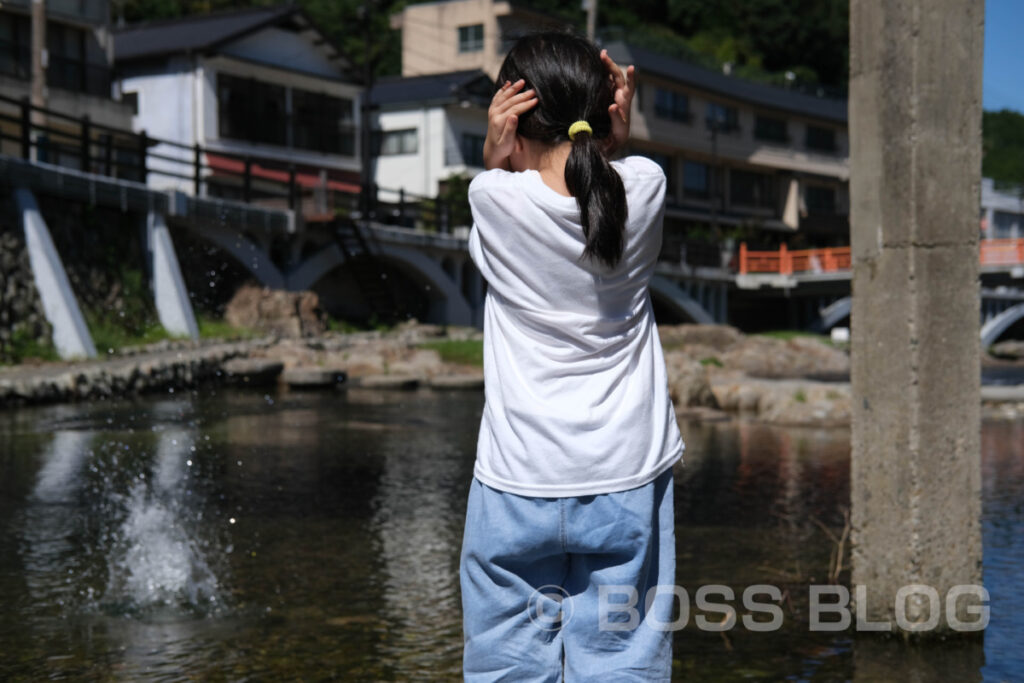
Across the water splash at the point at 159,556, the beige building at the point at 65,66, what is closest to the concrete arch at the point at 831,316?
the beige building at the point at 65,66

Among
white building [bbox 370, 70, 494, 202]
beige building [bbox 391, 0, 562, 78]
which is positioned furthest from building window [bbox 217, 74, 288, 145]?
beige building [bbox 391, 0, 562, 78]

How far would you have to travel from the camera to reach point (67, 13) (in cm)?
3188

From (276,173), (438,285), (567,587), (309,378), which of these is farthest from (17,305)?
(276,173)

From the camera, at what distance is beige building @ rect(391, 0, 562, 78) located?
4784cm

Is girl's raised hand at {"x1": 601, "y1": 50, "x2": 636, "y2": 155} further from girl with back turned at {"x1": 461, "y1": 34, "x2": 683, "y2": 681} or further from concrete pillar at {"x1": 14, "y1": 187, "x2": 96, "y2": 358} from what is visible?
concrete pillar at {"x1": 14, "y1": 187, "x2": 96, "y2": 358}

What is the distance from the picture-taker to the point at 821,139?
56.8 meters

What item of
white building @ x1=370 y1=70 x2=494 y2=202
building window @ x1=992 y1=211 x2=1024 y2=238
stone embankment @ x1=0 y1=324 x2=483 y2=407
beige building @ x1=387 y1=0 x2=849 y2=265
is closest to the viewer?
stone embankment @ x1=0 y1=324 x2=483 y2=407

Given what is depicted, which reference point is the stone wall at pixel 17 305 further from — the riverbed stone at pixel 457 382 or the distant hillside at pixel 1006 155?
the distant hillside at pixel 1006 155

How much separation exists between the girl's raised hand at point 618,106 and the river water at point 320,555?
2.47 m

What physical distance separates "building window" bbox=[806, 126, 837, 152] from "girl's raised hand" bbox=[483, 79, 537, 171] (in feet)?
185

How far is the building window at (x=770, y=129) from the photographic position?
176 feet

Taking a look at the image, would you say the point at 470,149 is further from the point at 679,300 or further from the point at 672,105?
the point at 672,105

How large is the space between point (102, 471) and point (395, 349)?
14940 mm

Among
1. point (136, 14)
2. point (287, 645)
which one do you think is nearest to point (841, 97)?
point (136, 14)
